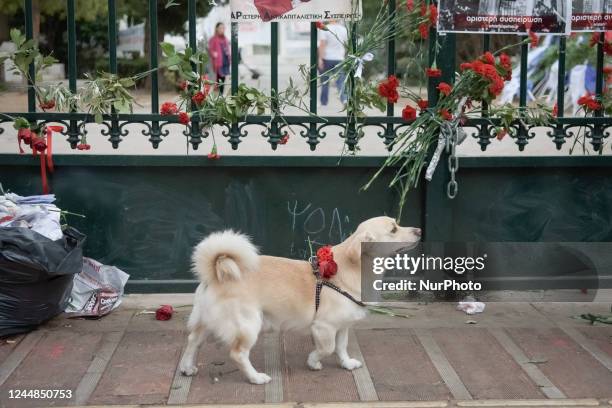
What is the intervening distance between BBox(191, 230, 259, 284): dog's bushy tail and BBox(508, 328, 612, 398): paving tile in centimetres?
199

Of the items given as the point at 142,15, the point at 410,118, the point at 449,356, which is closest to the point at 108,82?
the point at 410,118

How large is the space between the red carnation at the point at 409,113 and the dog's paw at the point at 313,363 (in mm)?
2176

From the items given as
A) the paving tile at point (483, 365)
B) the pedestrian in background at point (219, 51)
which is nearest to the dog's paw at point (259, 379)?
the paving tile at point (483, 365)

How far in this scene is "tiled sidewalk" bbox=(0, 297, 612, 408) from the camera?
4766 mm

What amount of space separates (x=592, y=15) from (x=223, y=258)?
3.66 metres

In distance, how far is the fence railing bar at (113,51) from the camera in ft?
20.6

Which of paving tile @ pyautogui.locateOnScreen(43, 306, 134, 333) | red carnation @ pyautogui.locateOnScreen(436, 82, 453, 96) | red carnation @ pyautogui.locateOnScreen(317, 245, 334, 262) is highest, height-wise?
red carnation @ pyautogui.locateOnScreen(436, 82, 453, 96)

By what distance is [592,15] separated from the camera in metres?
6.45

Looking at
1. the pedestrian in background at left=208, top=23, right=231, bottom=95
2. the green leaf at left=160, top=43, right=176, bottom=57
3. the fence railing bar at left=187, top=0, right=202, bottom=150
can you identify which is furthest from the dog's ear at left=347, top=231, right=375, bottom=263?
the pedestrian in background at left=208, top=23, right=231, bottom=95

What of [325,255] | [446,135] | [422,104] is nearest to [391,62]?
[422,104]

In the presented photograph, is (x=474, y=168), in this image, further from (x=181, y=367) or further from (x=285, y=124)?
(x=181, y=367)

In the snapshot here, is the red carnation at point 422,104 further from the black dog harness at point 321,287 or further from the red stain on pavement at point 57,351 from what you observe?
the red stain on pavement at point 57,351

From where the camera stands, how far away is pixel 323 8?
6355 mm

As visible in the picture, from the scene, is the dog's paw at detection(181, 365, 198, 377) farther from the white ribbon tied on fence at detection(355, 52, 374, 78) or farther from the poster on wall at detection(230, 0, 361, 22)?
the poster on wall at detection(230, 0, 361, 22)
